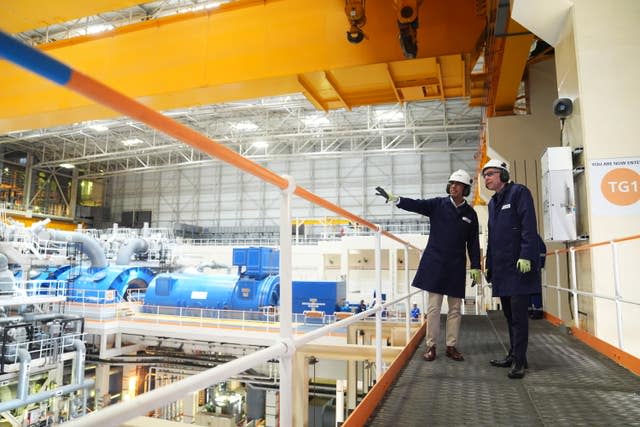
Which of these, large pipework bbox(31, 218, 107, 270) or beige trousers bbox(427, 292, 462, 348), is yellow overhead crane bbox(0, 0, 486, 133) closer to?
beige trousers bbox(427, 292, 462, 348)

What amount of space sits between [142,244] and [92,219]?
718 inches

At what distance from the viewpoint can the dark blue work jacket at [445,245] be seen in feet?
12.2

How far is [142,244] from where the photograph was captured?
18203 millimetres

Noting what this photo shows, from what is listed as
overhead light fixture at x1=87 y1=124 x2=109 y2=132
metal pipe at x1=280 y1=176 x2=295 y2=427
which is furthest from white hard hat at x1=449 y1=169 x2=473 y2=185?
overhead light fixture at x1=87 y1=124 x2=109 y2=132

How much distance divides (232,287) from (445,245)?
10.6 metres

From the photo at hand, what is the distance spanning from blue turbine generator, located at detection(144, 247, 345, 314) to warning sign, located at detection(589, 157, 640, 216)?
890cm

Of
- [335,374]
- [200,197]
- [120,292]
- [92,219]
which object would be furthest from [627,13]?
[92,219]

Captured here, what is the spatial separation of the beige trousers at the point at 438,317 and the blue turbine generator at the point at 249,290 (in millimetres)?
8655

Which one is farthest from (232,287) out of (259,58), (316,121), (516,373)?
(316,121)

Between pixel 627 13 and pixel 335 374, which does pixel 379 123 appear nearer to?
pixel 335 374

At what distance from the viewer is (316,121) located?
2258 centimetres

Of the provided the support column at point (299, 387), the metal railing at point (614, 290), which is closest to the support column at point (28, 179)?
the support column at point (299, 387)

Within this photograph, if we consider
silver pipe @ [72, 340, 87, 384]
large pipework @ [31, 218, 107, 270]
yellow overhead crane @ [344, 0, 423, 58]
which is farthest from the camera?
large pipework @ [31, 218, 107, 270]

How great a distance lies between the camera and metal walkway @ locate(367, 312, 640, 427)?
243cm
